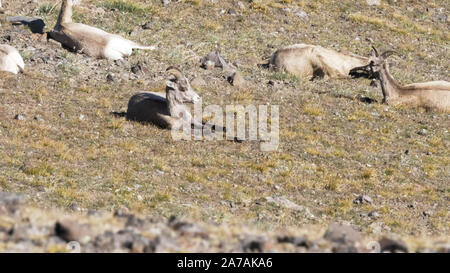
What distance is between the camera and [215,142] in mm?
16453

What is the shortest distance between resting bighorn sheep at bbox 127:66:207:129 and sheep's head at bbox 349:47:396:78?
7190 millimetres

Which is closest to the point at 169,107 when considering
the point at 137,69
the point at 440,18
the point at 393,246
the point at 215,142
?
the point at 215,142

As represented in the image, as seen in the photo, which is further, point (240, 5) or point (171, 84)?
point (240, 5)

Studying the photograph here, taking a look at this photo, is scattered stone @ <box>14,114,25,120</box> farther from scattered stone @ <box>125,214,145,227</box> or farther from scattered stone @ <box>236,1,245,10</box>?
scattered stone @ <box>236,1,245,10</box>

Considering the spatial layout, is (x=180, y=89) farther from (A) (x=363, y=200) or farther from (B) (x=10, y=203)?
(B) (x=10, y=203)

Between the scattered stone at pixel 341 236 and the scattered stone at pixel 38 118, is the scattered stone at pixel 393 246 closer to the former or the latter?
the scattered stone at pixel 341 236

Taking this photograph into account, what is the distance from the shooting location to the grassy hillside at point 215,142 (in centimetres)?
1292

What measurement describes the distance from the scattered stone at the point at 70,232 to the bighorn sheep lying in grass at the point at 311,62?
16.3 meters

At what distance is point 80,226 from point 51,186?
16.9 feet

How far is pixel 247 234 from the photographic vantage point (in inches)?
327

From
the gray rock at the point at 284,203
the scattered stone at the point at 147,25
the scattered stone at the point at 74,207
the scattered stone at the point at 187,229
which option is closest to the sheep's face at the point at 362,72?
the scattered stone at the point at 147,25

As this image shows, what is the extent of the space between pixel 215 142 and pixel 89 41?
7.67 meters
